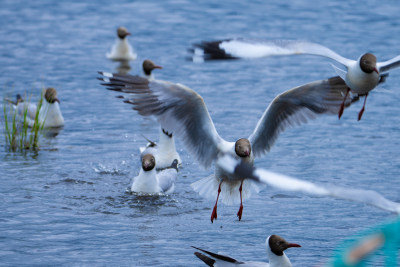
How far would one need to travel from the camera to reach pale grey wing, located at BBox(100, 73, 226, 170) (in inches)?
317

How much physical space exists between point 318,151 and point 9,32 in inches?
369

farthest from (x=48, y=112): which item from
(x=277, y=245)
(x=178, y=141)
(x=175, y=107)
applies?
(x=277, y=245)

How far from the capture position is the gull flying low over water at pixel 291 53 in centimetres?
734

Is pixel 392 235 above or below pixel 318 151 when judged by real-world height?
above

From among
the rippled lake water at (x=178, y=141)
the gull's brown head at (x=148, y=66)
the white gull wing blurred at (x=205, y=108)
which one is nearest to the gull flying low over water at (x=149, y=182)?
the rippled lake water at (x=178, y=141)

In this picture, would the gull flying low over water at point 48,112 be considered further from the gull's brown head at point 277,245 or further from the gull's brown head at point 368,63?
the gull's brown head at point 277,245

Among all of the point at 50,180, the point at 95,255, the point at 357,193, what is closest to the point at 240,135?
the point at 50,180

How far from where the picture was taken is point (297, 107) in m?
8.42

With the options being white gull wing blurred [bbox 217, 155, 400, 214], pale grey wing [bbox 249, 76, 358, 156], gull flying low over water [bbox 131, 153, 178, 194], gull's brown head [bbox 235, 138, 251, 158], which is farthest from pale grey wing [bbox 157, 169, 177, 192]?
white gull wing blurred [bbox 217, 155, 400, 214]

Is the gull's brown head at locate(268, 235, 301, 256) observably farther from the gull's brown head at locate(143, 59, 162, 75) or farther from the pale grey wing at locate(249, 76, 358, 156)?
the gull's brown head at locate(143, 59, 162, 75)

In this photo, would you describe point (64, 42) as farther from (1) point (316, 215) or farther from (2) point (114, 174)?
(1) point (316, 215)

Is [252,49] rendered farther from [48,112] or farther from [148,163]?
[48,112]

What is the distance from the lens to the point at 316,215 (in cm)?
877

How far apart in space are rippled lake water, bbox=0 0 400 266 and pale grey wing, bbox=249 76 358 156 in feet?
1.71
